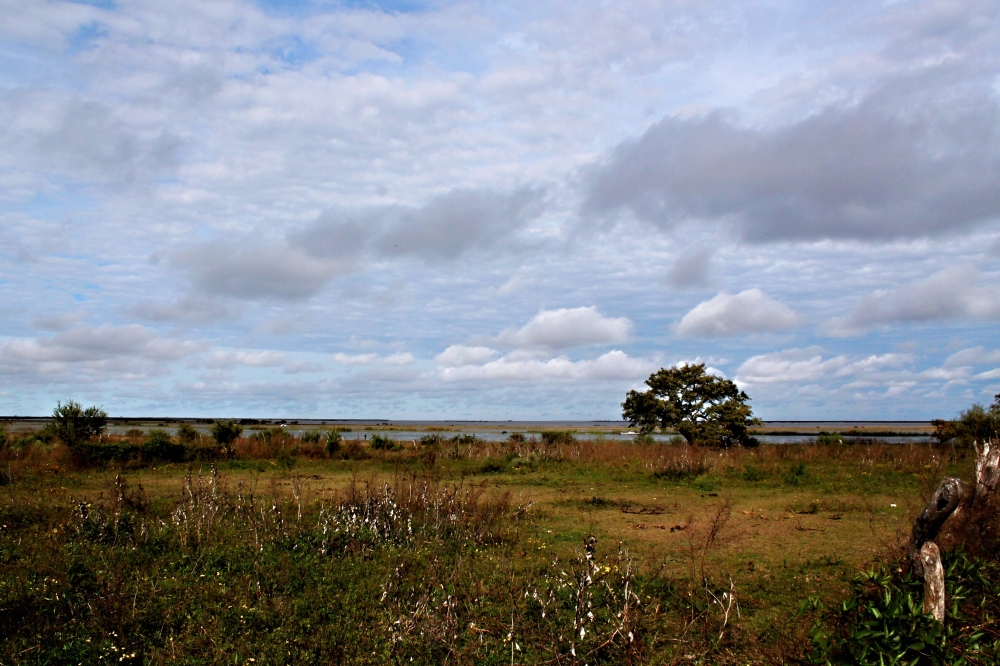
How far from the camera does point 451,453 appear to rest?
2578 centimetres

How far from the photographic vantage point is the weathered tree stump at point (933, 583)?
436 centimetres

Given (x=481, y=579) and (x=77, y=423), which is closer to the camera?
(x=481, y=579)

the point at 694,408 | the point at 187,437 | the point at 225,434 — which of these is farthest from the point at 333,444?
the point at 694,408

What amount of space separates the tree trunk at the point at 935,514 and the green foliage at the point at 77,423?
82.1 feet

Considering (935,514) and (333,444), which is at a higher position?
(935,514)

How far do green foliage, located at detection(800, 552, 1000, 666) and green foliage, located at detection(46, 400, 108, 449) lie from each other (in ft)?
81.2

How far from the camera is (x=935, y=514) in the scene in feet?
15.5

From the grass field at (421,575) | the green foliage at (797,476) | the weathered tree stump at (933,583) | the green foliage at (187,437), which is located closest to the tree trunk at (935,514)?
the weathered tree stump at (933,583)

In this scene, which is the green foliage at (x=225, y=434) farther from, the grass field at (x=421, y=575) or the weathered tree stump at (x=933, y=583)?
the weathered tree stump at (x=933, y=583)

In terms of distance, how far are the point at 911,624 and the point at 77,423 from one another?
27546mm

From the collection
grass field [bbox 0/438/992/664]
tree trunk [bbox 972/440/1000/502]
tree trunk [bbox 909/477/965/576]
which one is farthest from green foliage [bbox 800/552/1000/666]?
tree trunk [bbox 972/440/1000/502]

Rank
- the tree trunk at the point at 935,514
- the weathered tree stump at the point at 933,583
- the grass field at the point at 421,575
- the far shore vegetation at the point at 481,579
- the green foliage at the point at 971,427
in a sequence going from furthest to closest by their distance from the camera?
the green foliage at the point at 971,427, the grass field at the point at 421,575, the far shore vegetation at the point at 481,579, the tree trunk at the point at 935,514, the weathered tree stump at the point at 933,583

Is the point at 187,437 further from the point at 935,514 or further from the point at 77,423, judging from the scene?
the point at 935,514

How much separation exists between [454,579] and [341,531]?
7.35ft
